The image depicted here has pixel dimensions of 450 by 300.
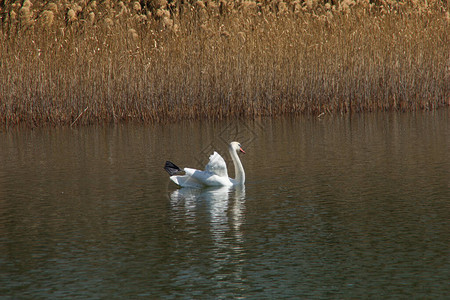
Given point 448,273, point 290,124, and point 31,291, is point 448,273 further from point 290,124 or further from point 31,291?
point 290,124

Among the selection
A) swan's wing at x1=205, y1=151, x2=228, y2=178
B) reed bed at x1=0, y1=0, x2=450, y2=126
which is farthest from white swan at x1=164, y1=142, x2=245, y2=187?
reed bed at x1=0, y1=0, x2=450, y2=126

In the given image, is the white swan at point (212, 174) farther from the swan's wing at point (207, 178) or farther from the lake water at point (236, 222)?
the lake water at point (236, 222)

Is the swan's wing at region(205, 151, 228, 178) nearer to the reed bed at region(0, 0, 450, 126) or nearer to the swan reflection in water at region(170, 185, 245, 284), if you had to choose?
the swan reflection in water at region(170, 185, 245, 284)

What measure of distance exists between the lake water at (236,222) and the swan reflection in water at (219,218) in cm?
2

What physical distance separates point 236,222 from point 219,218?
285mm

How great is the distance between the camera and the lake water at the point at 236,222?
511 centimetres

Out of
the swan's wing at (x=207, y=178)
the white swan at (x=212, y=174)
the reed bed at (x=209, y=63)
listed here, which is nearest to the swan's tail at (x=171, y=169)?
the white swan at (x=212, y=174)

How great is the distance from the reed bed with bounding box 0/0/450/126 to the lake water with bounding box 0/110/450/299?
2.73 meters

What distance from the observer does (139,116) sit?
15.7 meters

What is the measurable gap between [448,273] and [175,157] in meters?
6.56

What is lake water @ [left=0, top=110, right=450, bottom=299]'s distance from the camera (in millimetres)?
5109

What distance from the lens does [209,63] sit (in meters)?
15.7

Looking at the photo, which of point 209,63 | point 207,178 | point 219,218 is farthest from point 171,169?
point 209,63

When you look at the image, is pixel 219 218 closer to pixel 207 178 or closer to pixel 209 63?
pixel 207 178
